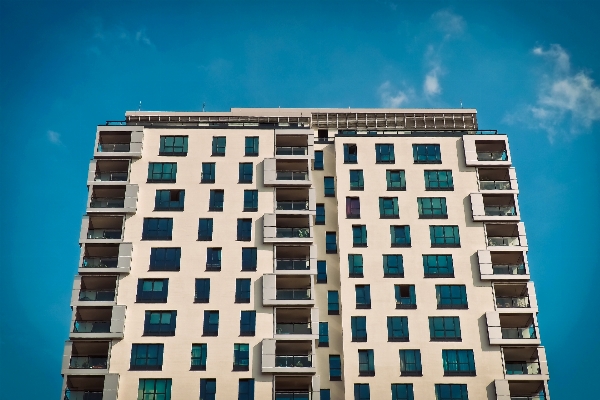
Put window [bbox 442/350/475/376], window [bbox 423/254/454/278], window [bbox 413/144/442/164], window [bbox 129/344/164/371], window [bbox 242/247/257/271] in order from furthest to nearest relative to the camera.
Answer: window [bbox 413/144/442/164] → window [bbox 423/254/454/278] → window [bbox 242/247/257/271] → window [bbox 442/350/475/376] → window [bbox 129/344/164/371]

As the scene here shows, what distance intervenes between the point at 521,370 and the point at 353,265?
64.5ft

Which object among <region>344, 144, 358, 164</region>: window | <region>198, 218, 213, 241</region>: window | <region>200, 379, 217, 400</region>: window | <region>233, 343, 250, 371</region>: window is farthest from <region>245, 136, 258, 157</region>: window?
<region>200, 379, 217, 400</region>: window

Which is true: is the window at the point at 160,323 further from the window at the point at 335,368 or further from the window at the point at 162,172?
the window at the point at 335,368

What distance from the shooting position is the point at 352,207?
287 feet

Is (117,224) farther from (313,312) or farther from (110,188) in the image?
(313,312)

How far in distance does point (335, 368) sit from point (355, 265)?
10860 mm

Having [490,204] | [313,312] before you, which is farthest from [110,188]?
[490,204]

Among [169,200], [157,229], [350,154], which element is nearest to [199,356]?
[157,229]

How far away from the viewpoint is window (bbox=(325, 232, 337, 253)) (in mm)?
86125

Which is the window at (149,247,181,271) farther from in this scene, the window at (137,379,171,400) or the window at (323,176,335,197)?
the window at (323,176,335,197)

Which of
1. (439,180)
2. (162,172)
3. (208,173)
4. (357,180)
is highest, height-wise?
(162,172)

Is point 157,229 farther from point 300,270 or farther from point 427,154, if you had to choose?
point 427,154

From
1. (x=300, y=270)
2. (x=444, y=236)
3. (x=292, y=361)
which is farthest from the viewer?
(x=444, y=236)

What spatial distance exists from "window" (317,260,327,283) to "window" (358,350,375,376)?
899cm
